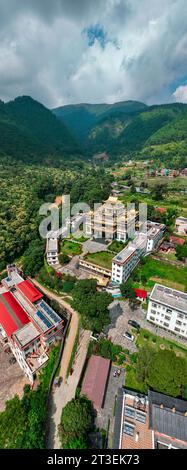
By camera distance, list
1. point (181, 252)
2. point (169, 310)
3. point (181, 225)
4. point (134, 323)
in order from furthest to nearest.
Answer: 1. point (181, 225)
2. point (181, 252)
3. point (134, 323)
4. point (169, 310)

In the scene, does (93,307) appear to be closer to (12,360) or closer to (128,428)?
(128,428)

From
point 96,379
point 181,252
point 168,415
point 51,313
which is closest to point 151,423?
point 168,415

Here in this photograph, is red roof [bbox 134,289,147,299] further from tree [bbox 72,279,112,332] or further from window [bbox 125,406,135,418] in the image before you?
window [bbox 125,406,135,418]

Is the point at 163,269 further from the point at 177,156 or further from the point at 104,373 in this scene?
the point at 177,156

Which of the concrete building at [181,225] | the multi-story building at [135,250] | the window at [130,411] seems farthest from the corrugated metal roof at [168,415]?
the concrete building at [181,225]

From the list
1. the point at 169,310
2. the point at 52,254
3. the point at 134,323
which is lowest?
the point at 134,323

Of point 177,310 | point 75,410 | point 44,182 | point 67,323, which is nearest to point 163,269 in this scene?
point 177,310

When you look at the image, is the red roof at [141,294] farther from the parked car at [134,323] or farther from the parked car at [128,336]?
the parked car at [128,336]
